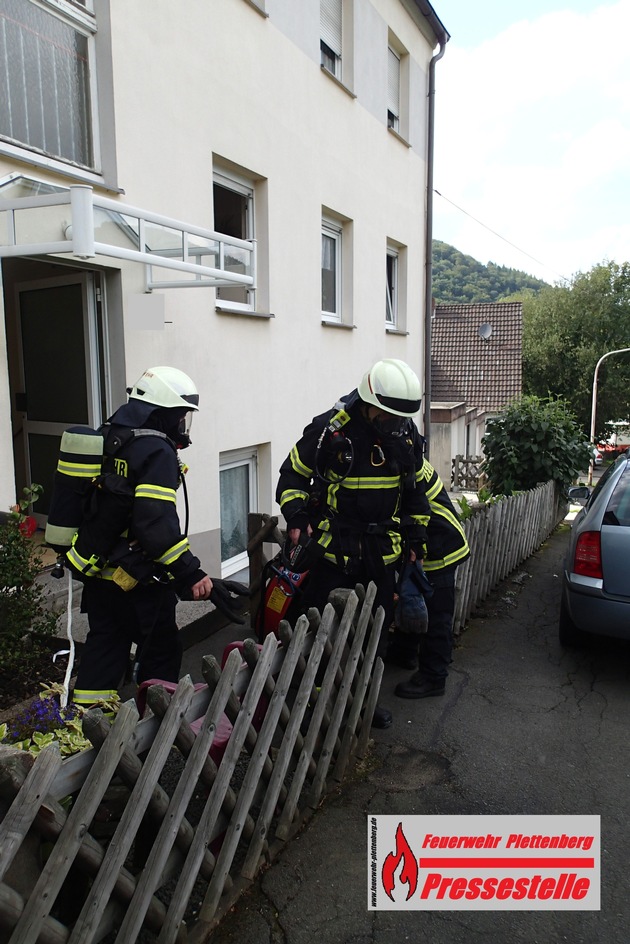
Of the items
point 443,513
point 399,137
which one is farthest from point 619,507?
point 399,137

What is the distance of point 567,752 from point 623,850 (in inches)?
34.6

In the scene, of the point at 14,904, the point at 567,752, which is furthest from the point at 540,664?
the point at 14,904

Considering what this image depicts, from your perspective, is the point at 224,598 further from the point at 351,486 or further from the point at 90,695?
the point at 351,486

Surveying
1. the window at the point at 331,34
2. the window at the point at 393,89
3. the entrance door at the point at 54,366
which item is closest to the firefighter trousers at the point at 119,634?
the entrance door at the point at 54,366

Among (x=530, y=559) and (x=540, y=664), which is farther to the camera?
(x=530, y=559)

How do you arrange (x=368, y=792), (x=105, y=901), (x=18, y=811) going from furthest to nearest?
1. (x=368, y=792)
2. (x=105, y=901)
3. (x=18, y=811)

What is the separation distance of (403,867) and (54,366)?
4.73 m

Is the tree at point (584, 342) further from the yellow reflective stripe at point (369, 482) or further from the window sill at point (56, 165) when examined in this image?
the yellow reflective stripe at point (369, 482)

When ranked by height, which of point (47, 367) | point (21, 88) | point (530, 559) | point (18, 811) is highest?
point (21, 88)

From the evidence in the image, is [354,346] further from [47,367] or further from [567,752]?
[567,752]

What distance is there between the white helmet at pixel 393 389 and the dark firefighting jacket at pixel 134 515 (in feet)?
3.68

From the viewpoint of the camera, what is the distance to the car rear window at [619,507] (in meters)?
4.76

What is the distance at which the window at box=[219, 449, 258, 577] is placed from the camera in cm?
719

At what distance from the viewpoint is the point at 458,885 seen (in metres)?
2.70
